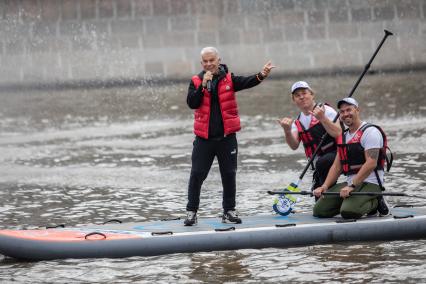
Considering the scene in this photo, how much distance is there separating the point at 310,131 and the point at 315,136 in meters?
0.06

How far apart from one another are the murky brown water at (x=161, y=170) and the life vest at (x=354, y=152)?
62 centimetres

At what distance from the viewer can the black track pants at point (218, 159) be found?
8.27 meters

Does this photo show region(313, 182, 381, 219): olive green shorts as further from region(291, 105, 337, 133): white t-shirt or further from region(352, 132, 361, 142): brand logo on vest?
region(291, 105, 337, 133): white t-shirt

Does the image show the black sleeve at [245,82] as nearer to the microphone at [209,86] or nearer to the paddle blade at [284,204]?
the microphone at [209,86]

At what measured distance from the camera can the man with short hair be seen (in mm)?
8133

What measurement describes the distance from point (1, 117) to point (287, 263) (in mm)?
10464

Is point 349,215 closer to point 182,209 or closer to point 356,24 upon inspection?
point 182,209

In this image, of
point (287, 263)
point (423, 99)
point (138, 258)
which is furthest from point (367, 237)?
point (423, 99)

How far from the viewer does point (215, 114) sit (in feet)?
26.9

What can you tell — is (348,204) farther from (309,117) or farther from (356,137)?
(309,117)

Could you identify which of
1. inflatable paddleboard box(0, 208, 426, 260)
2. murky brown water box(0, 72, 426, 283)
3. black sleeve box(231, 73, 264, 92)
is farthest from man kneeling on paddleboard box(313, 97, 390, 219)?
black sleeve box(231, 73, 264, 92)

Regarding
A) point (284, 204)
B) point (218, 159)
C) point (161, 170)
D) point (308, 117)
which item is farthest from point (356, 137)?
point (161, 170)

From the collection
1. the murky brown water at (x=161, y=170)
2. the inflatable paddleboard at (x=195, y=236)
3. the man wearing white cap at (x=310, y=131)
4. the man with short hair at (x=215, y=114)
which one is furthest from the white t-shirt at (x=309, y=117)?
the murky brown water at (x=161, y=170)

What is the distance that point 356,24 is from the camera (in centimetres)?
1831
